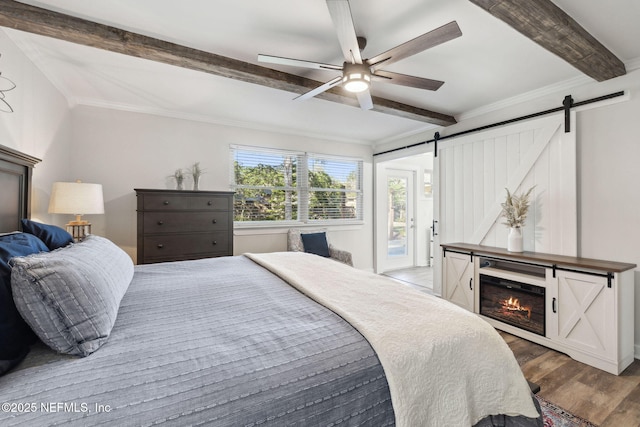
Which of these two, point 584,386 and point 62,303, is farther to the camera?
point 584,386

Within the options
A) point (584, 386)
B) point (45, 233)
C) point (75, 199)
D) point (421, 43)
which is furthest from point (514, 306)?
point (75, 199)

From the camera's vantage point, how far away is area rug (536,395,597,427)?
1.71 m

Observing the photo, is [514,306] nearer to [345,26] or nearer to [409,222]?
[345,26]

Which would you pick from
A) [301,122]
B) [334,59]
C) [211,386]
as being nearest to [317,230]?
[301,122]

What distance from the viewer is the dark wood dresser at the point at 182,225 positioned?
3100 millimetres

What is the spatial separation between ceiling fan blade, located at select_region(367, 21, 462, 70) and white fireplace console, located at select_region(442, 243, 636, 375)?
7.22 ft

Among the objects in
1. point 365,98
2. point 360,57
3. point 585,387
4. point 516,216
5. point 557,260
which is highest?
point 360,57

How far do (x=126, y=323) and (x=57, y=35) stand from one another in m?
2.06

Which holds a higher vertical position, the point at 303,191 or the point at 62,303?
the point at 303,191

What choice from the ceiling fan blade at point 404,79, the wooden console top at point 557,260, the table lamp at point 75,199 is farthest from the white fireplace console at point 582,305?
the table lamp at point 75,199

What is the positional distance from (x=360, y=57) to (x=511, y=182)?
8.13 feet

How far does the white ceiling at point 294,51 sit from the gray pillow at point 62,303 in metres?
1.73

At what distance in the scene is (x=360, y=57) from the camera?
1.99 m

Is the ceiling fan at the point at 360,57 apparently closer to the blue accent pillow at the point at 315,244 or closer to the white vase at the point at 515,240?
the white vase at the point at 515,240
